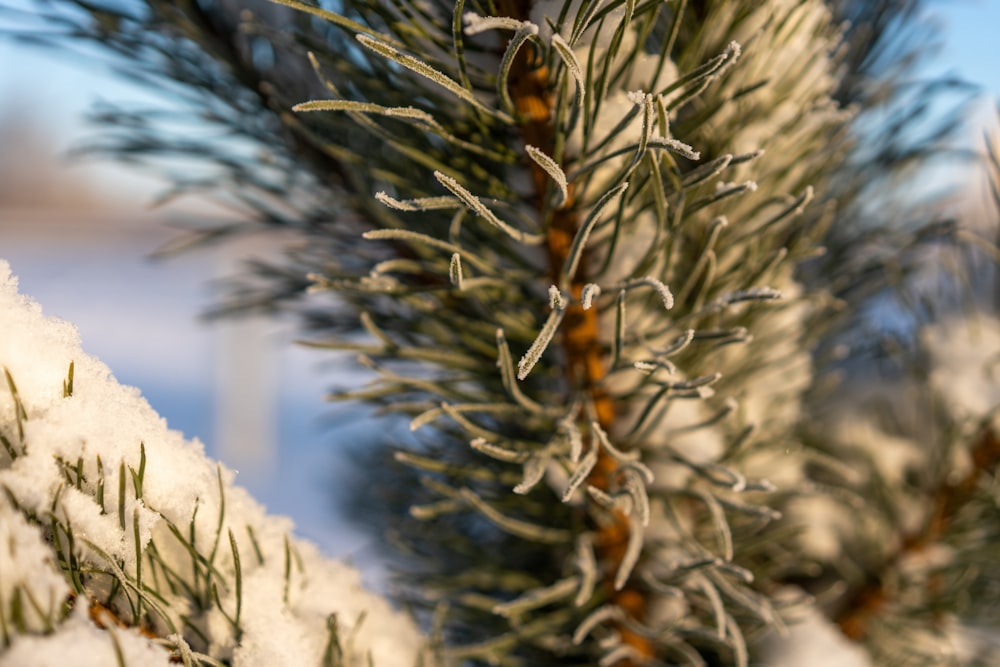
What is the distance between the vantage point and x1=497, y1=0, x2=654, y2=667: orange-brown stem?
0.70ft

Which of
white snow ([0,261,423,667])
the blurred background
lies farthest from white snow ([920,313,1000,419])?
the blurred background

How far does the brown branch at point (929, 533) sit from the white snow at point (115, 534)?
0.82 ft

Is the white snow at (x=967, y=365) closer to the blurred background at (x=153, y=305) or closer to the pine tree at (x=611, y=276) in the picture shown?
the pine tree at (x=611, y=276)

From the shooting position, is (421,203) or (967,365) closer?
(421,203)

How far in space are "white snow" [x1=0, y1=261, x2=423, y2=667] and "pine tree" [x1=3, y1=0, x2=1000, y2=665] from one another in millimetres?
59

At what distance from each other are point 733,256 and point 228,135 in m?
0.21

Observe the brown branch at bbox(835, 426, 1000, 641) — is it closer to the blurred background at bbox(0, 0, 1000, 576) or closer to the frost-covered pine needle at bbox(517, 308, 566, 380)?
the frost-covered pine needle at bbox(517, 308, 566, 380)

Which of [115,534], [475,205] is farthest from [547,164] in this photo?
[115,534]

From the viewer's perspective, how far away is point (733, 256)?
279 millimetres

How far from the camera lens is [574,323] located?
0.24 m

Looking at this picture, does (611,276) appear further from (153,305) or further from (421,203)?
(153,305)

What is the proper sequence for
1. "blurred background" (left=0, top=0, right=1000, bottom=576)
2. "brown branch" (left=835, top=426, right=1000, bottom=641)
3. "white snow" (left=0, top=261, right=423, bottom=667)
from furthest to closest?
1. "blurred background" (left=0, top=0, right=1000, bottom=576)
2. "brown branch" (left=835, top=426, right=1000, bottom=641)
3. "white snow" (left=0, top=261, right=423, bottom=667)

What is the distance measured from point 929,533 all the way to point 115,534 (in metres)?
0.33

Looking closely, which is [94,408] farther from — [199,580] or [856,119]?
[856,119]
